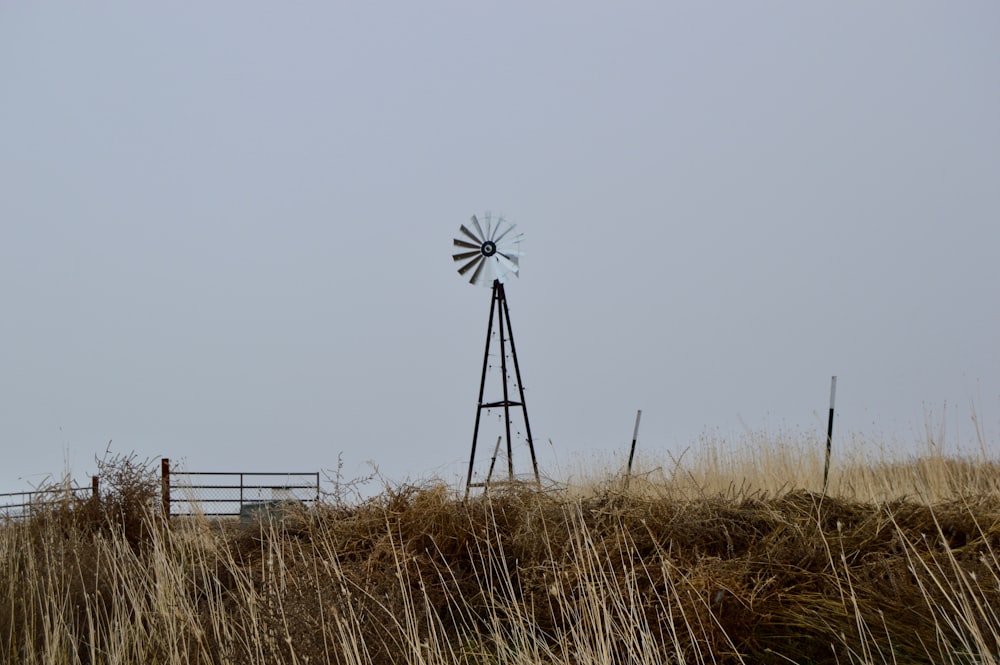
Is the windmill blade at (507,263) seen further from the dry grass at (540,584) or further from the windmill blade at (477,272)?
the dry grass at (540,584)

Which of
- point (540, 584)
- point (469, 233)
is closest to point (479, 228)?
point (469, 233)

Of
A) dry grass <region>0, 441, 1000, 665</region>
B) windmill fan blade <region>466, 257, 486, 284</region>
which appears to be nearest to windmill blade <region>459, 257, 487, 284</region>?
windmill fan blade <region>466, 257, 486, 284</region>

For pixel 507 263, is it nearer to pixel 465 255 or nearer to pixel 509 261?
pixel 509 261

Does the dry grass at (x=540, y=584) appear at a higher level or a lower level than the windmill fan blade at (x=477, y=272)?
lower

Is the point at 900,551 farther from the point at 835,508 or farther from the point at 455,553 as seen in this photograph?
the point at 455,553

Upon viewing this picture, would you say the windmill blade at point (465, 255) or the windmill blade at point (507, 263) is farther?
the windmill blade at point (465, 255)

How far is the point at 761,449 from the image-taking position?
9.30 meters

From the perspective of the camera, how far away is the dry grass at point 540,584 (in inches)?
136

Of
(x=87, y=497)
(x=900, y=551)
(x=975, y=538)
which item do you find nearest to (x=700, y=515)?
(x=900, y=551)

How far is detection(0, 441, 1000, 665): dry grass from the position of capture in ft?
11.3

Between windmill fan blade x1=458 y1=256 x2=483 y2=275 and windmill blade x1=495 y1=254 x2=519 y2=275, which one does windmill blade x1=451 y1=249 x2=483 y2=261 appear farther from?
windmill blade x1=495 y1=254 x2=519 y2=275

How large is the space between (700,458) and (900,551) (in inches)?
165

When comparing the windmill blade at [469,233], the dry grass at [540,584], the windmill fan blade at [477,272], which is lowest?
the dry grass at [540,584]

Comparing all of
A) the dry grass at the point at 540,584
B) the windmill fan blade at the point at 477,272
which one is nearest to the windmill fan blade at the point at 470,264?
the windmill fan blade at the point at 477,272
